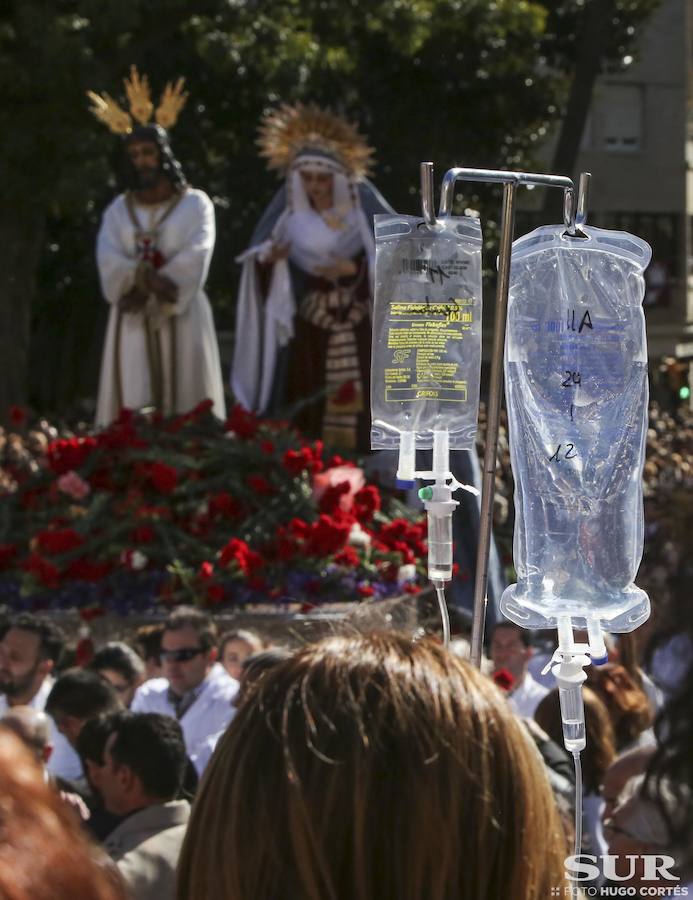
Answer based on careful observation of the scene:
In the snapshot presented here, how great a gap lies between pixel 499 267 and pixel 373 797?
1.22 metres

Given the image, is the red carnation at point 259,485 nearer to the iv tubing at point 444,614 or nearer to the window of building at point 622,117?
the iv tubing at point 444,614

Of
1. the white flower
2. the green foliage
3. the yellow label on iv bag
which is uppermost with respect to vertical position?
the green foliage

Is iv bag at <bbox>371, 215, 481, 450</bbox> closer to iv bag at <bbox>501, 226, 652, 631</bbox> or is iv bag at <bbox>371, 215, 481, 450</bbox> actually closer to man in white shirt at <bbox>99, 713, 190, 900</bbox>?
iv bag at <bbox>501, 226, 652, 631</bbox>

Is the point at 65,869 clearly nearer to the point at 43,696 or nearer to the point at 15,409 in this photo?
the point at 43,696

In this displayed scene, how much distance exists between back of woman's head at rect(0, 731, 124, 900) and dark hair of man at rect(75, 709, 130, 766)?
2258mm

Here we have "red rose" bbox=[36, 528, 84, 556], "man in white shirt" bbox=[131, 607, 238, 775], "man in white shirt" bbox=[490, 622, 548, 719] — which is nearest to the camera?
"man in white shirt" bbox=[131, 607, 238, 775]

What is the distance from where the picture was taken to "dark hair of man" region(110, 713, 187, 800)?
3398mm

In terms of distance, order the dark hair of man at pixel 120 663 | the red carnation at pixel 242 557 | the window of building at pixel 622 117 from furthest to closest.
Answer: the window of building at pixel 622 117 → the red carnation at pixel 242 557 → the dark hair of man at pixel 120 663

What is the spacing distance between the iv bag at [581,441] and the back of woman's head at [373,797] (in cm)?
90

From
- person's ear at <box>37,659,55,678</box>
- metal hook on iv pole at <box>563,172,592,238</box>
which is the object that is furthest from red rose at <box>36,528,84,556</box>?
metal hook on iv pole at <box>563,172,592,238</box>

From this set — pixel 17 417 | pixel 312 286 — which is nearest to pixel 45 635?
pixel 17 417

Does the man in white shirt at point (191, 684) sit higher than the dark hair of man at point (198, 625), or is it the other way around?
the dark hair of man at point (198, 625)

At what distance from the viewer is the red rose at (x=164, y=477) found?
7.36 m

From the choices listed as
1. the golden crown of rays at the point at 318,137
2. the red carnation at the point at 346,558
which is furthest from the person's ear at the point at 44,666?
the golden crown of rays at the point at 318,137
